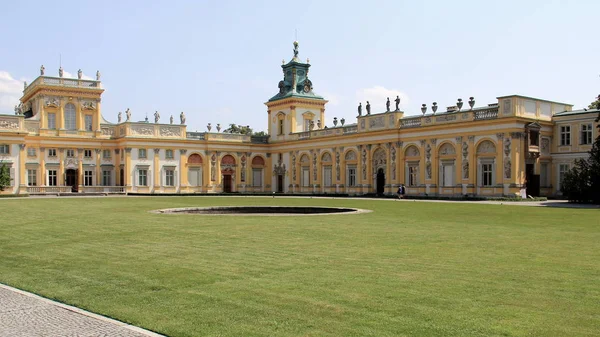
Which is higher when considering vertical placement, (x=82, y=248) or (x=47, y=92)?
(x=47, y=92)

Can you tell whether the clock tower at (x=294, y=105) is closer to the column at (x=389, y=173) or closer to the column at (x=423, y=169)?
the column at (x=389, y=173)

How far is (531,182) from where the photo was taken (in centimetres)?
4538

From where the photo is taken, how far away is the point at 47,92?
61.8m

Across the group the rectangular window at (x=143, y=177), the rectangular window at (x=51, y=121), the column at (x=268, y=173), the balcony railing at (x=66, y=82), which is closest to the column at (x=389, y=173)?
the column at (x=268, y=173)

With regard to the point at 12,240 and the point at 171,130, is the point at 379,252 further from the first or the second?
the point at 171,130

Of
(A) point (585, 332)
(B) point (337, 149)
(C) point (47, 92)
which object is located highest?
(C) point (47, 92)

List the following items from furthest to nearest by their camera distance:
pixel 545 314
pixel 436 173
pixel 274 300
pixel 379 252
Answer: pixel 436 173, pixel 379 252, pixel 274 300, pixel 545 314

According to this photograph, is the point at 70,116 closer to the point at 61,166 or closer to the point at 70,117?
Result: the point at 70,117

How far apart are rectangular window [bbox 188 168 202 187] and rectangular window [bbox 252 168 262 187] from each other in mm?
6992

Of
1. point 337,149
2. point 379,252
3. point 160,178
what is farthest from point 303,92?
point 379,252

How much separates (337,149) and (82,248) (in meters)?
49.1

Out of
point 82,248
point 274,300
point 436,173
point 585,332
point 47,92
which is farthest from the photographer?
point 47,92

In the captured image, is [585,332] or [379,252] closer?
[585,332]

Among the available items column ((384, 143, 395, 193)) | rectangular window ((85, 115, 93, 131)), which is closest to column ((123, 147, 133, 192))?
rectangular window ((85, 115, 93, 131))
